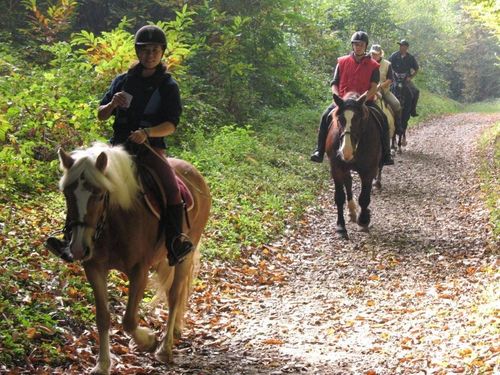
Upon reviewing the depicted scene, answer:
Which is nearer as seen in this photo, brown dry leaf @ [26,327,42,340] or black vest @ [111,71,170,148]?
brown dry leaf @ [26,327,42,340]

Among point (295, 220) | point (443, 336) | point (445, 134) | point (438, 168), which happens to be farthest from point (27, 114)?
point (445, 134)

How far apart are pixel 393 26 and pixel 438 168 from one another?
711 inches

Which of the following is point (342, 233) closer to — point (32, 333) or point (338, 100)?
point (338, 100)

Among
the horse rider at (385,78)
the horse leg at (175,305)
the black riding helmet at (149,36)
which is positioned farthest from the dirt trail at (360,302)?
the horse rider at (385,78)

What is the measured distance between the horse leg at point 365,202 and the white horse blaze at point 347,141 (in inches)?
36.1

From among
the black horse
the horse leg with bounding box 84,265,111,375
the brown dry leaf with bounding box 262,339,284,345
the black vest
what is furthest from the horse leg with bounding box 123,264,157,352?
the black horse

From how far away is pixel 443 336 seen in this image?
575 centimetres

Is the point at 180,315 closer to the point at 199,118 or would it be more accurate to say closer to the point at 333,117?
the point at 333,117

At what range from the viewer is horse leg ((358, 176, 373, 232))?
10828mm

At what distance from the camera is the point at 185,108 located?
46.3 feet

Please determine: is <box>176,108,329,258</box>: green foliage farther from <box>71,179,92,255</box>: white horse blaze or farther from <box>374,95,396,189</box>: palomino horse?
<box>71,179,92,255</box>: white horse blaze

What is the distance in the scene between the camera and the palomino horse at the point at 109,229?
174 inches

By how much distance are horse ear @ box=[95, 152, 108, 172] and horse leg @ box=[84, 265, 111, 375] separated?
825 millimetres

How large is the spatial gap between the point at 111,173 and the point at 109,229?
0.46 m
